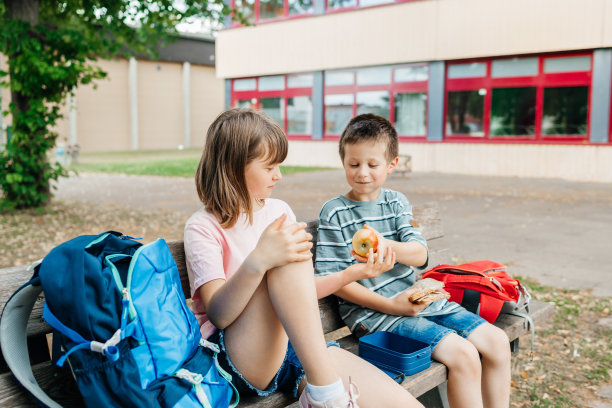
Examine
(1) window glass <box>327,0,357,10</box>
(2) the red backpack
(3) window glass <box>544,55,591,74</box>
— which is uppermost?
(1) window glass <box>327,0,357,10</box>

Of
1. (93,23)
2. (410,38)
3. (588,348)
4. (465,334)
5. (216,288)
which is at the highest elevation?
(410,38)

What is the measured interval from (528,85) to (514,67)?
26.5 inches

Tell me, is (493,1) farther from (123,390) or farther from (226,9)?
(123,390)

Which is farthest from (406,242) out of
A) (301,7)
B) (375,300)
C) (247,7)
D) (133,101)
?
(133,101)

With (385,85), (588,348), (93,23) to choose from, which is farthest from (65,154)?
(588,348)

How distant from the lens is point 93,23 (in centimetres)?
913

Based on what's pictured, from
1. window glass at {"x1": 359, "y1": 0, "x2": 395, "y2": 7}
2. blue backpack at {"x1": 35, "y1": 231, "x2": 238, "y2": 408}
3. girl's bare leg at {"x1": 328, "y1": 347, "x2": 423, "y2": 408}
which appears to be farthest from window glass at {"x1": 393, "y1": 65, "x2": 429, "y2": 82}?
blue backpack at {"x1": 35, "y1": 231, "x2": 238, "y2": 408}

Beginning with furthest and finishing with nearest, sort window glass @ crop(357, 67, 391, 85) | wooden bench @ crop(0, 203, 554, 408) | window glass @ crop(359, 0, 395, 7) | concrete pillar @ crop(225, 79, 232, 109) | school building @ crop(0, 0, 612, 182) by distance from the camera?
concrete pillar @ crop(225, 79, 232, 109) → window glass @ crop(357, 67, 391, 85) → window glass @ crop(359, 0, 395, 7) → school building @ crop(0, 0, 612, 182) → wooden bench @ crop(0, 203, 554, 408)

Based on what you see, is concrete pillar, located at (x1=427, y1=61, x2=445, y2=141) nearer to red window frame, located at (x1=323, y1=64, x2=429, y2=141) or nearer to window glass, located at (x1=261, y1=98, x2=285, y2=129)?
red window frame, located at (x1=323, y1=64, x2=429, y2=141)

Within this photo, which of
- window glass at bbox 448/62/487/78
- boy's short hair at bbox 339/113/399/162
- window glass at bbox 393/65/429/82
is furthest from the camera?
window glass at bbox 393/65/429/82

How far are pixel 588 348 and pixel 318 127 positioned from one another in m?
17.5

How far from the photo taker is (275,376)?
2041 millimetres

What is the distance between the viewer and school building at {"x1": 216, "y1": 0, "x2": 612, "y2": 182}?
15680 mm

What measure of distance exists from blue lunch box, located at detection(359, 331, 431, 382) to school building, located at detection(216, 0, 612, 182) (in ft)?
49.3
